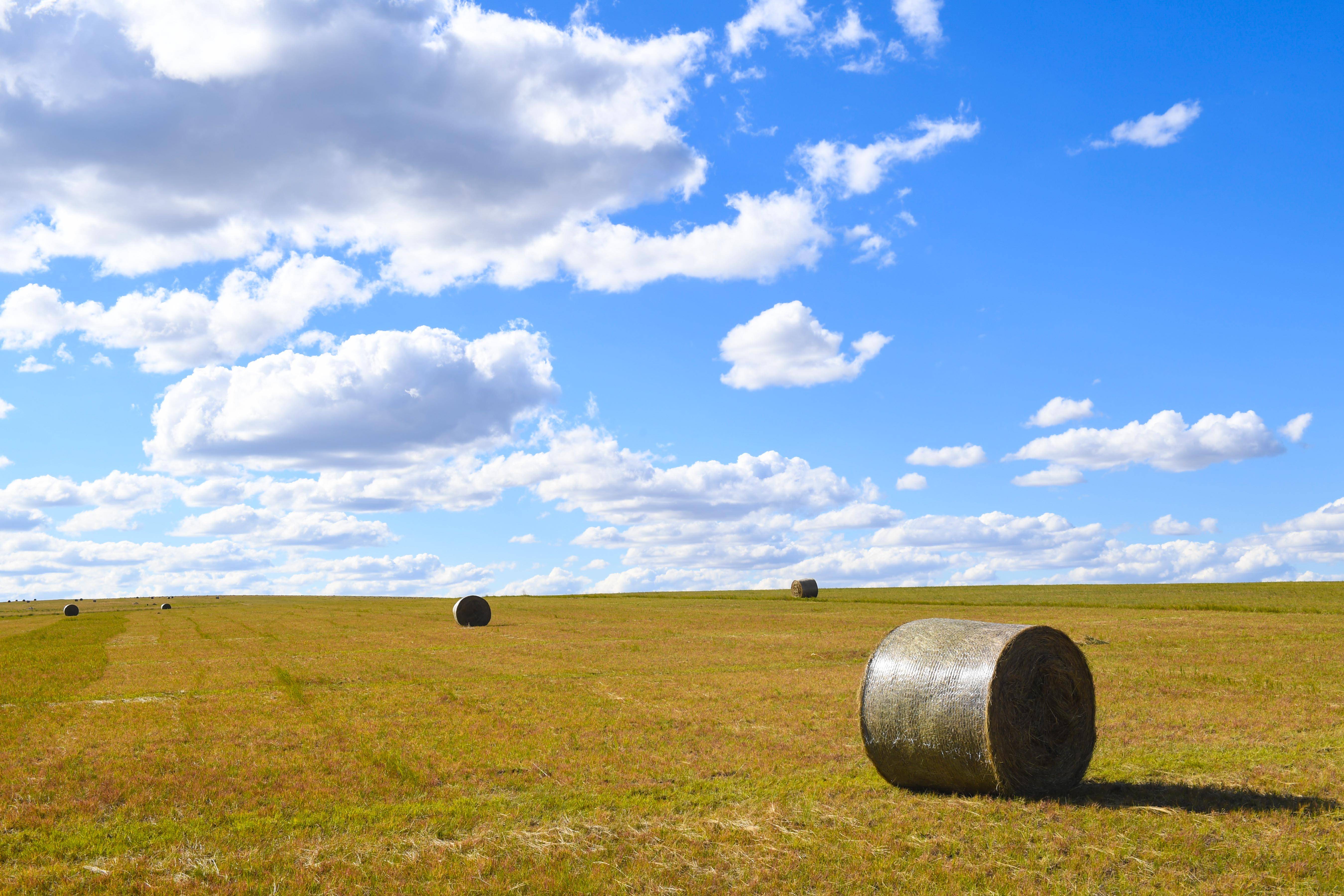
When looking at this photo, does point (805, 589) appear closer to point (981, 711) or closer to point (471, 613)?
point (471, 613)

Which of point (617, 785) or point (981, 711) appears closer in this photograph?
point (981, 711)

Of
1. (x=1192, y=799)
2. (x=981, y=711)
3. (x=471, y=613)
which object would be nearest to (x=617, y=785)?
(x=981, y=711)

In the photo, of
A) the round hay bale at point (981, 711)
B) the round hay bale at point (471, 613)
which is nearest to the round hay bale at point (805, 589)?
the round hay bale at point (471, 613)

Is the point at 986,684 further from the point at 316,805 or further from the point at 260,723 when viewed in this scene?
the point at 260,723

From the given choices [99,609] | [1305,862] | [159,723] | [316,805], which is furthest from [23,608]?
[1305,862]

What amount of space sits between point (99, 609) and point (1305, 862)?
121 metres

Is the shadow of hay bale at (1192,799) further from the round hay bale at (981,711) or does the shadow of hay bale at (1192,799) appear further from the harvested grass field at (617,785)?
the round hay bale at (981,711)

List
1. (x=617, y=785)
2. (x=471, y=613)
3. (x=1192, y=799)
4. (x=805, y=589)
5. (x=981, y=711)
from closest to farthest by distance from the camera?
(x=1192, y=799) < (x=981, y=711) < (x=617, y=785) < (x=471, y=613) < (x=805, y=589)

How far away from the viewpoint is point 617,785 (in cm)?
1272

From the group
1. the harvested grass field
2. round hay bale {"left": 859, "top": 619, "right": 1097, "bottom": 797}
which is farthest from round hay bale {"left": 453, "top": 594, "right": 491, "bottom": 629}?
round hay bale {"left": 859, "top": 619, "right": 1097, "bottom": 797}

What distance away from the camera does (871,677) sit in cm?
1309

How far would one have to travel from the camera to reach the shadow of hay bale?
1130 cm

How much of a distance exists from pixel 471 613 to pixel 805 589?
1456 inches

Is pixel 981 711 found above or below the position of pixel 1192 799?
above
